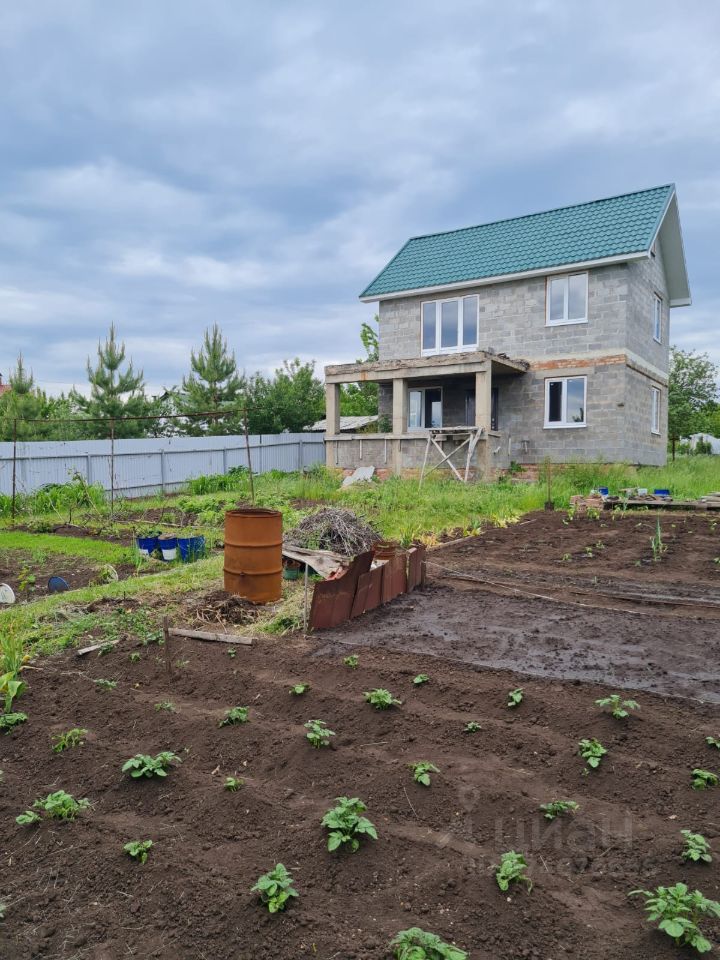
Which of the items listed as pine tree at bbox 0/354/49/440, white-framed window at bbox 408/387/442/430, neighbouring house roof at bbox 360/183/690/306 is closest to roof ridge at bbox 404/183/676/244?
neighbouring house roof at bbox 360/183/690/306

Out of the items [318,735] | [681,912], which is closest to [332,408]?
[318,735]

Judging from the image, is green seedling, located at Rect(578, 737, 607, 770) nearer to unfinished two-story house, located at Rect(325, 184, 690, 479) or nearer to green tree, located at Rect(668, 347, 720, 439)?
unfinished two-story house, located at Rect(325, 184, 690, 479)

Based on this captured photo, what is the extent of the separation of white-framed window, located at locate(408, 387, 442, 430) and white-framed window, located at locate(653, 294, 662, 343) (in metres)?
6.47

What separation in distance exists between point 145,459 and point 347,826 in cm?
1583

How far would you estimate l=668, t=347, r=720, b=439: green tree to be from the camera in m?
26.5

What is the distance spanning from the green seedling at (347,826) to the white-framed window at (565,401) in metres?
15.6

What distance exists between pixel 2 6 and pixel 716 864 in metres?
9.11

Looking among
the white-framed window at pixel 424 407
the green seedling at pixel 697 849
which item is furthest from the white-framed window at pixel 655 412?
the green seedling at pixel 697 849

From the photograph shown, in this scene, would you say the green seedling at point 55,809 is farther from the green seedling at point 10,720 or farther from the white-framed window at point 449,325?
the white-framed window at point 449,325

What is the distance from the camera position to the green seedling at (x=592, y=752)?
2729mm

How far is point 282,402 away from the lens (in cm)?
2503

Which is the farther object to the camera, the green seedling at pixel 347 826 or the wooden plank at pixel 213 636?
the wooden plank at pixel 213 636

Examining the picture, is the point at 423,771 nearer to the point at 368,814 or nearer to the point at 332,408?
the point at 368,814

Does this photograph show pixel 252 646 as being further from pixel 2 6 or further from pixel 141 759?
pixel 2 6
